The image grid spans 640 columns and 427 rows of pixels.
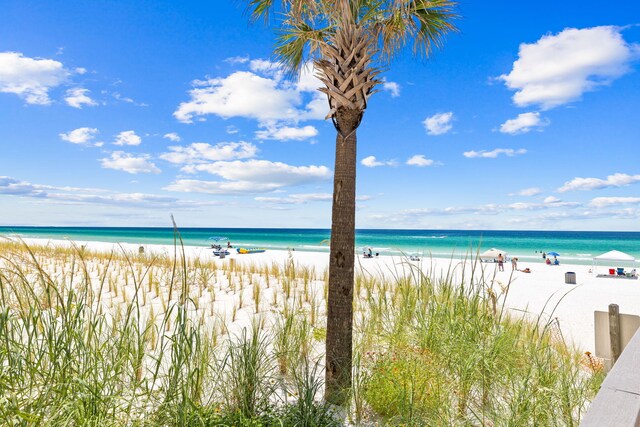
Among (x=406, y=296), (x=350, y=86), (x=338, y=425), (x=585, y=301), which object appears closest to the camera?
(x=338, y=425)

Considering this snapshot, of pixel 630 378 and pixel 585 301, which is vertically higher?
pixel 630 378

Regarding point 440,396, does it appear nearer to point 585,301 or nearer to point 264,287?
point 264,287

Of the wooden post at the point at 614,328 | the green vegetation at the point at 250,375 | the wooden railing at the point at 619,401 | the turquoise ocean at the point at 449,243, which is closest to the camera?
the wooden railing at the point at 619,401

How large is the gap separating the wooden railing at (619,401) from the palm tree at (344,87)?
219cm

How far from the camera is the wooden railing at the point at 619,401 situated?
3.92 ft

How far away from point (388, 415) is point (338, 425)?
0.51 meters

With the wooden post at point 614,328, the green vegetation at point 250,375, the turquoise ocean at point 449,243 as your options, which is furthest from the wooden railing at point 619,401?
the turquoise ocean at point 449,243

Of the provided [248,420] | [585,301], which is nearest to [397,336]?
[248,420]

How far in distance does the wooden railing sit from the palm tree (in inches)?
86.1

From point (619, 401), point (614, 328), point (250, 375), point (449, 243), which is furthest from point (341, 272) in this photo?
point (449, 243)

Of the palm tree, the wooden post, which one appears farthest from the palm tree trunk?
the wooden post

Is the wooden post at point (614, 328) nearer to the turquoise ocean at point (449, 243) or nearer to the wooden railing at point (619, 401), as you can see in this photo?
the wooden railing at point (619, 401)

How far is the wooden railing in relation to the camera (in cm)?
119

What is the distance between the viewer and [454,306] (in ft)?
13.9
